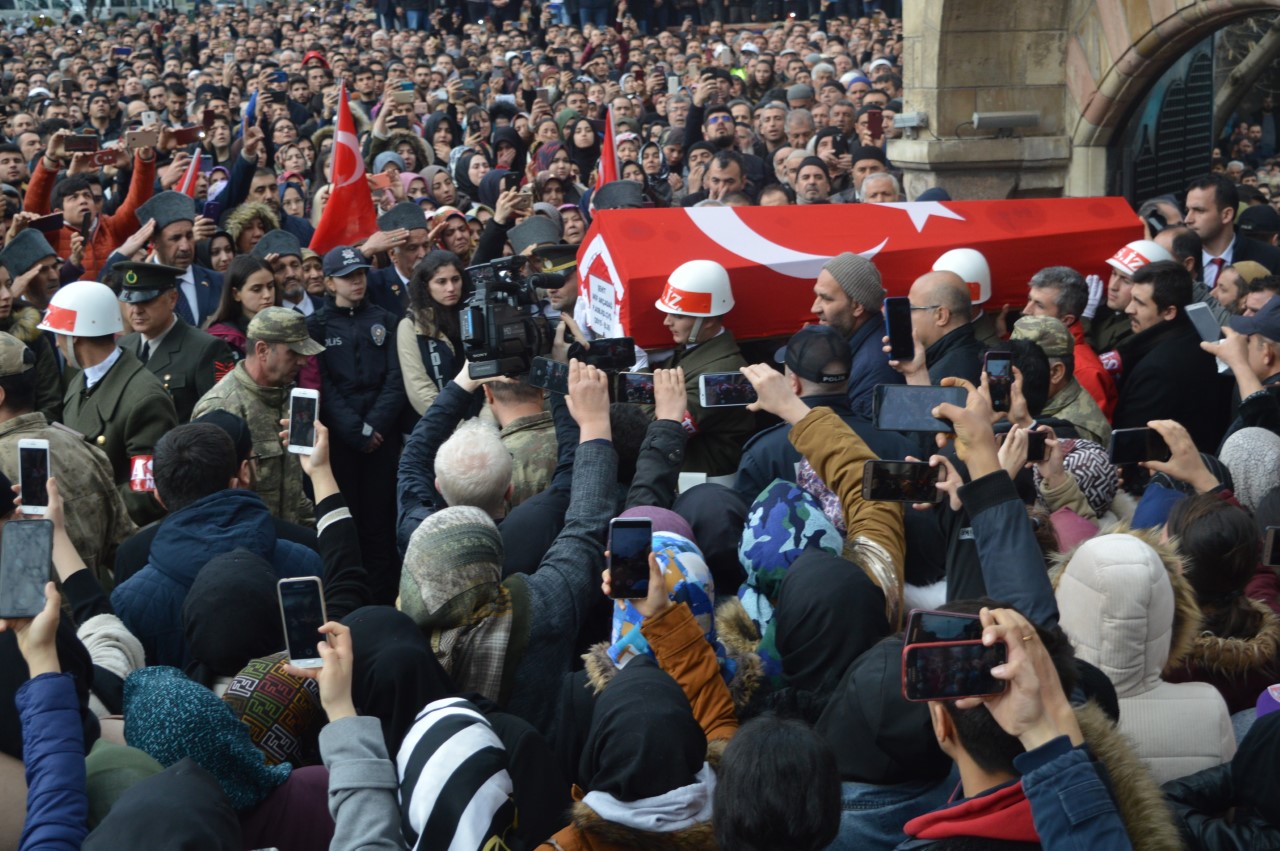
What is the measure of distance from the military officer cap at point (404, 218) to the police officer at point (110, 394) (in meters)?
2.04

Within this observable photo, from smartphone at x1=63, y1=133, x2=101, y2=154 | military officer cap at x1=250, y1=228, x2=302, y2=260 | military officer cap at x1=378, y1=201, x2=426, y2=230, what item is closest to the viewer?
military officer cap at x1=250, y1=228, x2=302, y2=260

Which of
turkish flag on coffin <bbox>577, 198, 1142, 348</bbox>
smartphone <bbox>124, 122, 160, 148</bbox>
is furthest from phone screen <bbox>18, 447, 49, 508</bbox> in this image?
smartphone <bbox>124, 122, 160, 148</bbox>

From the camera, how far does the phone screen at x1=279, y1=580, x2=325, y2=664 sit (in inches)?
99.8

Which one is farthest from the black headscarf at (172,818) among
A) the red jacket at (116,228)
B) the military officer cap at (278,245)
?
the red jacket at (116,228)

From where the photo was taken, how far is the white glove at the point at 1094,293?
6125 millimetres

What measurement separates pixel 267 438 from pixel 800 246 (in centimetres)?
231

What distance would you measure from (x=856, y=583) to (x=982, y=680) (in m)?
0.82

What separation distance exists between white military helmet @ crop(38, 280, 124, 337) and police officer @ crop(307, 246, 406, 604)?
1.11m

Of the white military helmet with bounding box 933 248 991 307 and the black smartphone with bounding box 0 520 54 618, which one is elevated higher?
the white military helmet with bounding box 933 248 991 307

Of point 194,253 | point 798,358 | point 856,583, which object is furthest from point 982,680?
point 194,253

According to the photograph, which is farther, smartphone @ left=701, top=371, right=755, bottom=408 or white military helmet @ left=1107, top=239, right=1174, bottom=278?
white military helmet @ left=1107, top=239, right=1174, bottom=278

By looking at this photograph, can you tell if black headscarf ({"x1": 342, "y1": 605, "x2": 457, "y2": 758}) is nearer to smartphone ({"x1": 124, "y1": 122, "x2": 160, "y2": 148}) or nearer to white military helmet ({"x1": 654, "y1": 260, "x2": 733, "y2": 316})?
white military helmet ({"x1": 654, "y1": 260, "x2": 733, "y2": 316})

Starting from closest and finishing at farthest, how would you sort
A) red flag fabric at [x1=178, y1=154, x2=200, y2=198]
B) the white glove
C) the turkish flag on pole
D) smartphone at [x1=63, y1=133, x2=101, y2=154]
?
1. the white glove
2. the turkish flag on pole
3. red flag fabric at [x1=178, y1=154, x2=200, y2=198]
4. smartphone at [x1=63, y1=133, x2=101, y2=154]

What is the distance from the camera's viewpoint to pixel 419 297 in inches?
236
